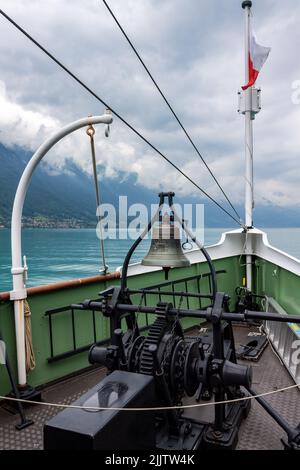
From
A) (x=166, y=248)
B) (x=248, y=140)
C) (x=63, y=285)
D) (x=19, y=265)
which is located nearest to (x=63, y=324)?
(x=63, y=285)

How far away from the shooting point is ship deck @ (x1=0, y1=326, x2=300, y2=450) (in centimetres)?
288

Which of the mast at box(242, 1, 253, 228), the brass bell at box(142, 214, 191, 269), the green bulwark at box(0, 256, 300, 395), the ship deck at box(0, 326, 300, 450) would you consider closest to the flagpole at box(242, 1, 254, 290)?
the mast at box(242, 1, 253, 228)

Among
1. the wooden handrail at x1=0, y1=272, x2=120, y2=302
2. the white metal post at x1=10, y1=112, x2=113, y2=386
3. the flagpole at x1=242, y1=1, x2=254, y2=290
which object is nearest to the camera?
the white metal post at x1=10, y1=112, x2=113, y2=386

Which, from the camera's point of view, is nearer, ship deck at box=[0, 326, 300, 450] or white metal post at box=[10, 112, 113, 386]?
ship deck at box=[0, 326, 300, 450]

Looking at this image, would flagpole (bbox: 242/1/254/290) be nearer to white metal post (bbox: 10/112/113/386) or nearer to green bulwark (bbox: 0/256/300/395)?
green bulwark (bbox: 0/256/300/395)

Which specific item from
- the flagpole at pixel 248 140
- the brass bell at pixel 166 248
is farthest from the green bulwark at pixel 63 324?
the flagpole at pixel 248 140

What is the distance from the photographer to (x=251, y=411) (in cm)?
331

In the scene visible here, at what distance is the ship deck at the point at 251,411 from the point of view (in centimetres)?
288

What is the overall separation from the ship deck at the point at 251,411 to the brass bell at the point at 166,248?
1.47m

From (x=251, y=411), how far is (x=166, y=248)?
172 centimetres

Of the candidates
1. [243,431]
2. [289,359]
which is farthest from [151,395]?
[289,359]

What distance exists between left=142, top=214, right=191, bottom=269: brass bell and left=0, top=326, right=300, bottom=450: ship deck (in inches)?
58.0

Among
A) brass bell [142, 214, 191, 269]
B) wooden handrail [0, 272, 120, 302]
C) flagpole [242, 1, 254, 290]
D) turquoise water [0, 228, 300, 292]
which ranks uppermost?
flagpole [242, 1, 254, 290]

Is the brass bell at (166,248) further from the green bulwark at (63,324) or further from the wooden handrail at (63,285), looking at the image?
the green bulwark at (63,324)
